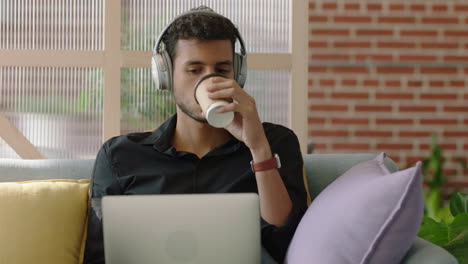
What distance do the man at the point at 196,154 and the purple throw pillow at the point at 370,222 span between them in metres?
0.29

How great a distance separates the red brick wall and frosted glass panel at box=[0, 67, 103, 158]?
129cm

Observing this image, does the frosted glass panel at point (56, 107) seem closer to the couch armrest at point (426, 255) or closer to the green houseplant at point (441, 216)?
the green houseplant at point (441, 216)

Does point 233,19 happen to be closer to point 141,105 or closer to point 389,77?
point 141,105

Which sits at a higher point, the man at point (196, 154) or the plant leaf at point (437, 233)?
the man at point (196, 154)

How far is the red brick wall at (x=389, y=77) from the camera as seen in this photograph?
3.56 meters

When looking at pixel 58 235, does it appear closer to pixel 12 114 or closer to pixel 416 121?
pixel 12 114

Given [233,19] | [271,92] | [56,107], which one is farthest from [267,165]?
[56,107]

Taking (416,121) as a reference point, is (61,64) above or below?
above

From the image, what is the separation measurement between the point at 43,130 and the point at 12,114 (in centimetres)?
19

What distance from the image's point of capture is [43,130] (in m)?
3.16

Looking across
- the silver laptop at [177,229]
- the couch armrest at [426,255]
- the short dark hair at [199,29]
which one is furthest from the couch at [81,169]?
the silver laptop at [177,229]

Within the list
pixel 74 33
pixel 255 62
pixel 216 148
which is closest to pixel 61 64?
pixel 74 33

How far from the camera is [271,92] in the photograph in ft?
10.5

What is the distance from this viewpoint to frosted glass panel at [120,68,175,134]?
3174 mm
